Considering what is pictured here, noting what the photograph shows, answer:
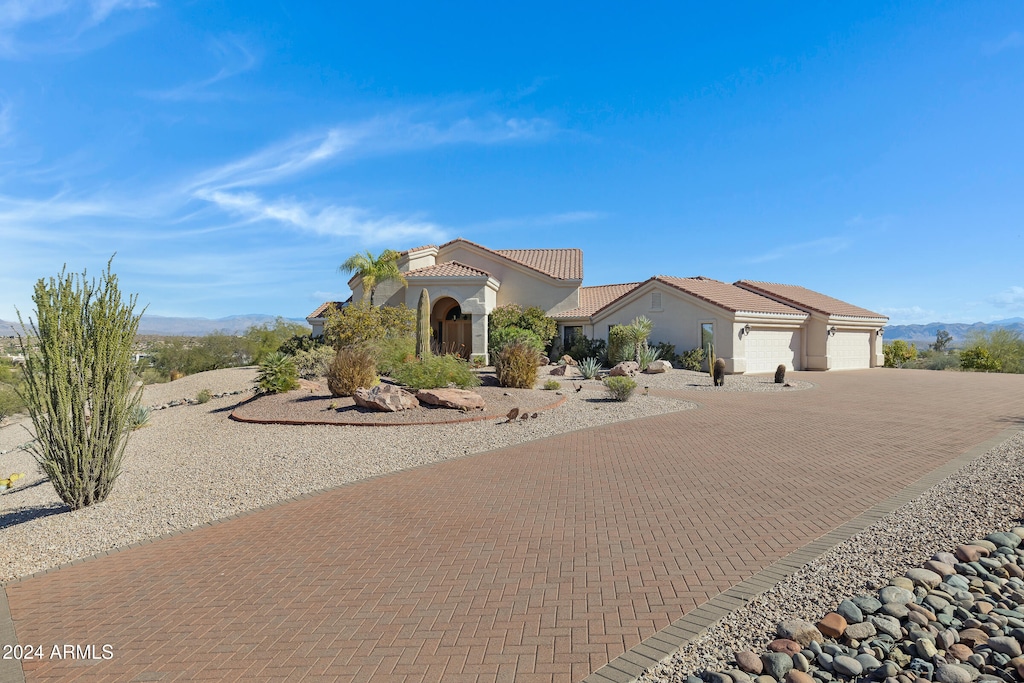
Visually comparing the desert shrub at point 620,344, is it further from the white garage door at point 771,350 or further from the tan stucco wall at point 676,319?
the white garage door at point 771,350

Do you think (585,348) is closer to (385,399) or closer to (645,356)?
(645,356)

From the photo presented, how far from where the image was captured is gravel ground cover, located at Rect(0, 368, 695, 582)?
729cm

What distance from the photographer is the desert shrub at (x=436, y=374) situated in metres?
16.5

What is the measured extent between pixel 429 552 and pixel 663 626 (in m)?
2.49

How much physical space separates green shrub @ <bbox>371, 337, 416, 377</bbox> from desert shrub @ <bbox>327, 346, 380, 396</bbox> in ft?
9.93

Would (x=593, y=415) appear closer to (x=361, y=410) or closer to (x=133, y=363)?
(x=361, y=410)

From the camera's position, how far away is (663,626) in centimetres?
444

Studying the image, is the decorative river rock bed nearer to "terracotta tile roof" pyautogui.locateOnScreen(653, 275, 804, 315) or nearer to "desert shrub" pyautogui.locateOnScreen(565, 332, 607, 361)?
"terracotta tile roof" pyautogui.locateOnScreen(653, 275, 804, 315)

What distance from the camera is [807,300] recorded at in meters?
34.9

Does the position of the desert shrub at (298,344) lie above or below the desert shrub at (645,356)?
above

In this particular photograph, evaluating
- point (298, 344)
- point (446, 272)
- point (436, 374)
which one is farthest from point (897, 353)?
point (298, 344)

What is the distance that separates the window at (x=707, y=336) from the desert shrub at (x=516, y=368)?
41.9 ft

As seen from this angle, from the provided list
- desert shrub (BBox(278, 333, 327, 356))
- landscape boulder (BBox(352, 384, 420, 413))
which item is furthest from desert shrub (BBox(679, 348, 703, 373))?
desert shrub (BBox(278, 333, 327, 356))

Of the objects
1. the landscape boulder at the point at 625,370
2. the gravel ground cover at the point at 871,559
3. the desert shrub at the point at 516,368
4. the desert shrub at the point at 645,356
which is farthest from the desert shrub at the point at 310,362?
the gravel ground cover at the point at 871,559
